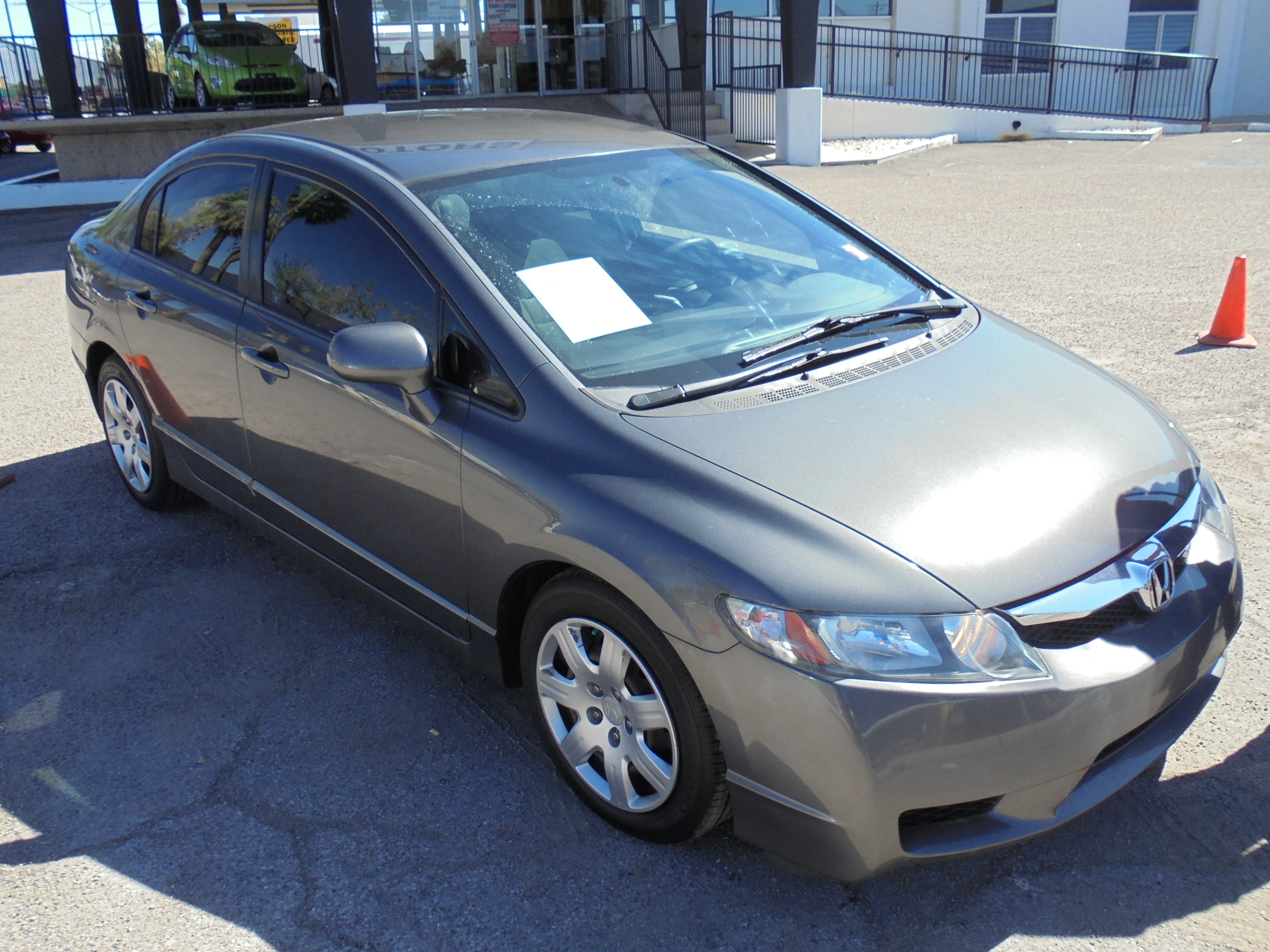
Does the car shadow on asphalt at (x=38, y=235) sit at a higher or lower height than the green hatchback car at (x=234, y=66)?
lower

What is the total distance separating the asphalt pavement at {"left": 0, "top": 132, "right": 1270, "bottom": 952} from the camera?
2461 mm

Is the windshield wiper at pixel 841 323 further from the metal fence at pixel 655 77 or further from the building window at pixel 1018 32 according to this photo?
the building window at pixel 1018 32

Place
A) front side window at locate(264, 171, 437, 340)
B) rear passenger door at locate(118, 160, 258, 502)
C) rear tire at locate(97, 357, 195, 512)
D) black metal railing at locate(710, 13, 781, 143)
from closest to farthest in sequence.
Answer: front side window at locate(264, 171, 437, 340) → rear passenger door at locate(118, 160, 258, 502) → rear tire at locate(97, 357, 195, 512) → black metal railing at locate(710, 13, 781, 143)

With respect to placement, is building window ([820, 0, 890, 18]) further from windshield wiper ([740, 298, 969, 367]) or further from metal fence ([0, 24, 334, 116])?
windshield wiper ([740, 298, 969, 367])

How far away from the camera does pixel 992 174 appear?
15.4 metres

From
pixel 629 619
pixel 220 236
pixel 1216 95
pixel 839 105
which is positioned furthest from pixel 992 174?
pixel 629 619

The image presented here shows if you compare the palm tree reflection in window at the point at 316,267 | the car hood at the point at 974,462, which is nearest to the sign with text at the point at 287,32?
the palm tree reflection in window at the point at 316,267

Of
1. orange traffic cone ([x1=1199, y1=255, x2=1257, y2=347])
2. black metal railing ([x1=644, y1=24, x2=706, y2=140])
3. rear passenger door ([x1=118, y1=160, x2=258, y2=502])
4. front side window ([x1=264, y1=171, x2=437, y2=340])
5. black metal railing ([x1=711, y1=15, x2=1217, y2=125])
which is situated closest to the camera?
front side window ([x1=264, y1=171, x2=437, y2=340])

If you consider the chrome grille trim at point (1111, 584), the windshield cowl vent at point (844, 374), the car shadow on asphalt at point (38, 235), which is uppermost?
the windshield cowl vent at point (844, 374)

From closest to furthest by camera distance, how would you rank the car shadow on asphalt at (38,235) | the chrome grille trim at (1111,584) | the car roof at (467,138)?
the chrome grille trim at (1111,584)
the car roof at (467,138)
the car shadow on asphalt at (38,235)

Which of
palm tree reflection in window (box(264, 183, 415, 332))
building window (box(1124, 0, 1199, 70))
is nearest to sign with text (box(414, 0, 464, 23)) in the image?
building window (box(1124, 0, 1199, 70))

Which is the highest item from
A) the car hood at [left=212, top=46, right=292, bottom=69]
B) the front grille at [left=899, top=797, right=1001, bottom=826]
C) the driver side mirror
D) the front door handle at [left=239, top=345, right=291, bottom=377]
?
the car hood at [left=212, top=46, right=292, bottom=69]

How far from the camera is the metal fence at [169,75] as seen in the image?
1741 centimetres

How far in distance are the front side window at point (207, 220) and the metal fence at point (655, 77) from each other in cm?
1397
